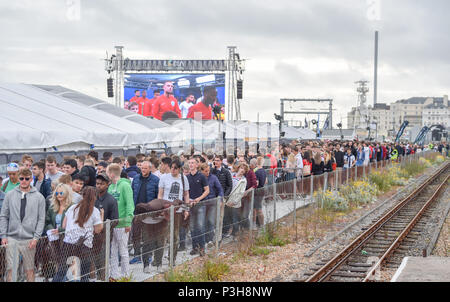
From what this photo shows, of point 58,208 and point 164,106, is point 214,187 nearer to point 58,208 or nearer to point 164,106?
point 58,208

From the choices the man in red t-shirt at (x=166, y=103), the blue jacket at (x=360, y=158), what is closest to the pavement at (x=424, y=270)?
the blue jacket at (x=360, y=158)

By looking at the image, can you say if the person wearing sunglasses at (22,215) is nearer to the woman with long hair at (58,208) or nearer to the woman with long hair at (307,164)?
the woman with long hair at (58,208)

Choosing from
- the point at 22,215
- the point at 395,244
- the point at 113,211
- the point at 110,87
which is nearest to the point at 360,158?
the point at 395,244

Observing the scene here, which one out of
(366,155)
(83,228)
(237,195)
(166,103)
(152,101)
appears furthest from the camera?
(152,101)

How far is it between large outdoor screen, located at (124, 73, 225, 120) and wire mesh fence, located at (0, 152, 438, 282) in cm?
4346

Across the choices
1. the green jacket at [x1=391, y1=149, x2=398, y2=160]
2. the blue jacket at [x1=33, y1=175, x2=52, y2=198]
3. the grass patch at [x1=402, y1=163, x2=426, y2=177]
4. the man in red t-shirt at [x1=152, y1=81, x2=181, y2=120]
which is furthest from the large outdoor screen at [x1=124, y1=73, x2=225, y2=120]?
the blue jacket at [x1=33, y1=175, x2=52, y2=198]

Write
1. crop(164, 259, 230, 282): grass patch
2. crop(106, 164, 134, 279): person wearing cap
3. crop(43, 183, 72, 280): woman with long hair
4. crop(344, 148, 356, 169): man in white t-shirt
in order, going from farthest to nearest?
crop(344, 148, 356, 169): man in white t-shirt → crop(164, 259, 230, 282): grass patch → crop(106, 164, 134, 279): person wearing cap → crop(43, 183, 72, 280): woman with long hair

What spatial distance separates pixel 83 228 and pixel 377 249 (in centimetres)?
803

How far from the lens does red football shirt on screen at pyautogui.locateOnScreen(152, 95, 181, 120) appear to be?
181ft

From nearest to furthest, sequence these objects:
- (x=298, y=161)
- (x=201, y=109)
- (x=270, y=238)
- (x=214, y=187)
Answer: (x=214, y=187)
(x=270, y=238)
(x=298, y=161)
(x=201, y=109)

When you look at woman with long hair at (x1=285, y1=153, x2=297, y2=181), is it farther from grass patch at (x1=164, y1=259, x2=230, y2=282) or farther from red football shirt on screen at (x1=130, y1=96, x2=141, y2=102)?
red football shirt on screen at (x1=130, y1=96, x2=141, y2=102)

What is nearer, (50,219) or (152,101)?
(50,219)

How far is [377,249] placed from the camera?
1368cm
